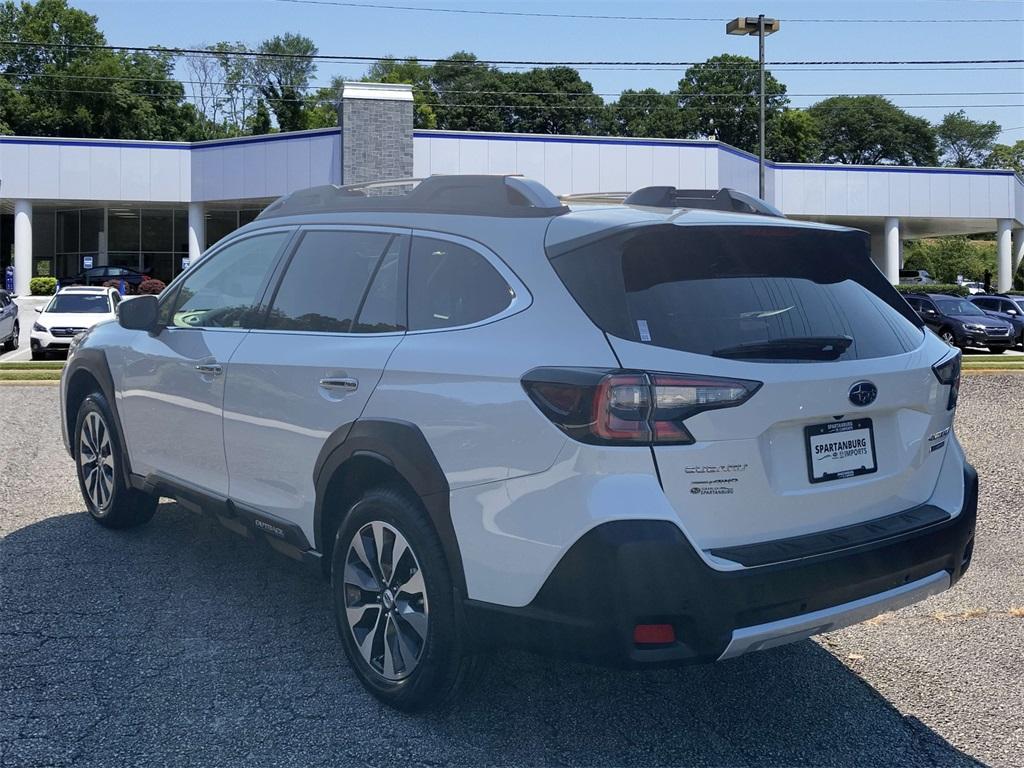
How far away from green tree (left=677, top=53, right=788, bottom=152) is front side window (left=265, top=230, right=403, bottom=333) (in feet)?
299

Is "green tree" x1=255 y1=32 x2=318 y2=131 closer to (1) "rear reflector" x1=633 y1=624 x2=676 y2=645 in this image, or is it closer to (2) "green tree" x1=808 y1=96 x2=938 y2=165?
(2) "green tree" x1=808 y1=96 x2=938 y2=165

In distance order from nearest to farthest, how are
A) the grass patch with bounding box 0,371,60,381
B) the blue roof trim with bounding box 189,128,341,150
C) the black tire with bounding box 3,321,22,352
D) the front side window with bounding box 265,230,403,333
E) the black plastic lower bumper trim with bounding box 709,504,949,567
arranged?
the black plastic lower bumper trim with bounding box 709,504,949,567, the front side window with bounding box 265,230,403,333, the grass patch with bounding box 0,371,60,381, the black tire with bounding box 3,321,22,352, the blue roof trim with bounding box 189,128,341,150

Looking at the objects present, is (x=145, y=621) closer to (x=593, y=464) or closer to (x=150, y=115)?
(x=593, y=464)

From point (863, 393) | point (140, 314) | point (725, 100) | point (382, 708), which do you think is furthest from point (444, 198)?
point (725, 100)

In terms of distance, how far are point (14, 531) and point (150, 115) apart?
252ft

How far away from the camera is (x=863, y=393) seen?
3297mm

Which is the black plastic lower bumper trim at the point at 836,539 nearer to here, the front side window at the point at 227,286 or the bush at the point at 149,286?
the front side window at the point at 227,286

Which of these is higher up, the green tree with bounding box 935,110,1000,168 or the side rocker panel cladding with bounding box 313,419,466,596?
the green tree with bounding box 935,110,1000,168

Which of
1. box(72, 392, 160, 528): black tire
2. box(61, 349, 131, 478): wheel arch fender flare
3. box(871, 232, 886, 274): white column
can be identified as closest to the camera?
box(61, 349, 131, 478): wheel arch fender flare

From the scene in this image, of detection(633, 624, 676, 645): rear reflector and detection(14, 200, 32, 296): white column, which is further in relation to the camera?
detection(14, 200, 32, 296): white column

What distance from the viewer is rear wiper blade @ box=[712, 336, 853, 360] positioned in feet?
10.2

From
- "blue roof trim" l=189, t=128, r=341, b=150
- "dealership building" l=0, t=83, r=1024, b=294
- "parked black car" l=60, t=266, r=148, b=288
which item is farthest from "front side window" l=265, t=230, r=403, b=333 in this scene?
"parked black car" l=60, t=266, r=148, b=288

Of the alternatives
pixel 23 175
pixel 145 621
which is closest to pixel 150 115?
pixel 23 175

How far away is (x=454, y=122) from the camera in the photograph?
310ft
